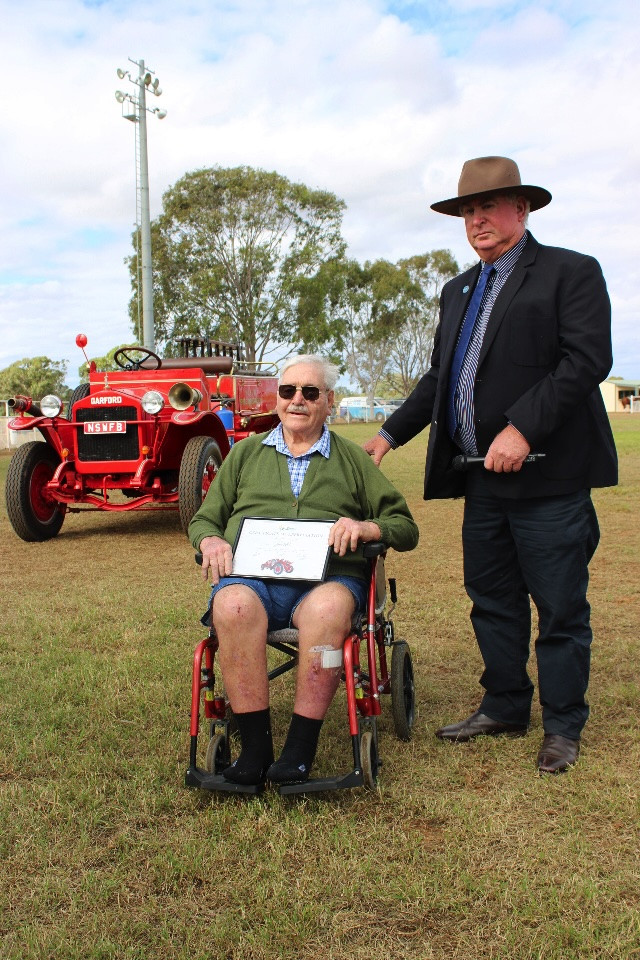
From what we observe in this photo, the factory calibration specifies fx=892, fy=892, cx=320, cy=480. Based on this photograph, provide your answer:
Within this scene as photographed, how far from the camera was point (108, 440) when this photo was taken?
7.84 metres

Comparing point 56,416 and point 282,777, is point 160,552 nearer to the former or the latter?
point 56,416

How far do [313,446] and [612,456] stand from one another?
1.04m

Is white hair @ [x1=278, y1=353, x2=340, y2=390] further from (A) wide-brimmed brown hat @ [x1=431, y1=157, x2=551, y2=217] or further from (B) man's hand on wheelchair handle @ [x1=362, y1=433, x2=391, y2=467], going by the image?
(A) wide-brimmed brown hat @ [x1=431, y1=157, x2=551, y2=217]

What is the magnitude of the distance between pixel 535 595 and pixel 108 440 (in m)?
5.41

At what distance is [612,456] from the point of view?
9.98 ft

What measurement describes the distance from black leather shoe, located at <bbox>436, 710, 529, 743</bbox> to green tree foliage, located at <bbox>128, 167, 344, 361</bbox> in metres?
28.6

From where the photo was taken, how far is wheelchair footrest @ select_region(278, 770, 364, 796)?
2.68 metres

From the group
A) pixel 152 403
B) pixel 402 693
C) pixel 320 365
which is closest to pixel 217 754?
pixel 402 693

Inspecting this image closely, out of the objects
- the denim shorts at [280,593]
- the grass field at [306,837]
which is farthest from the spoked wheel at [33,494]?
the denim shorts at [280,593]

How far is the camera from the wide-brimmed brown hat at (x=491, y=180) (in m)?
3.02

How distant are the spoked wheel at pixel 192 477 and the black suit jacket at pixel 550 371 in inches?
176

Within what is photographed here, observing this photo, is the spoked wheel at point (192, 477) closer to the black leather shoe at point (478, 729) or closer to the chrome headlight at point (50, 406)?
the chrome headlight at point (50, 406)

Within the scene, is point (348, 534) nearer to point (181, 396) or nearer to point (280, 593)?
point (280, 593)

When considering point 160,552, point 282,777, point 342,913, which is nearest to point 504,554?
point 282,777
